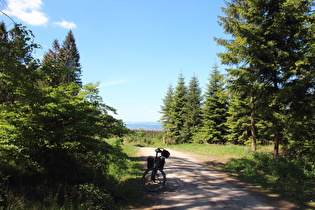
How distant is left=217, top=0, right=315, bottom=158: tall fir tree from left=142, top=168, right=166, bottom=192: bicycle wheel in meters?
6.83

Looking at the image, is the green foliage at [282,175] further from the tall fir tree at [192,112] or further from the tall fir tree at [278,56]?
the tall fir tree at [192,112]

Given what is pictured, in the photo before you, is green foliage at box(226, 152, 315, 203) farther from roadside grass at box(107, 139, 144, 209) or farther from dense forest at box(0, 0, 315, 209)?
roadside grass at box(107, 139, 144, 209)

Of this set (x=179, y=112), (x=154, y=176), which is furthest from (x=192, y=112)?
(x=154, y=176)

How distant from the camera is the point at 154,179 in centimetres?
651

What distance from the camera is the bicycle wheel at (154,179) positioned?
645 cm

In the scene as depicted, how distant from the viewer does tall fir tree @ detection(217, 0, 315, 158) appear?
952 cm

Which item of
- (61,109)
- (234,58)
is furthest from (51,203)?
(234,58)

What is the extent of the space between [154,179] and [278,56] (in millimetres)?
8718

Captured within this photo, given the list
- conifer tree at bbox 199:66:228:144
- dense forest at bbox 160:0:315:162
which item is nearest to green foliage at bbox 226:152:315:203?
dense forest at bbox 160:0:315:162

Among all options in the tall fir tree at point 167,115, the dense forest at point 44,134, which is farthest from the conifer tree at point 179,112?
the dense forest at point 44,134

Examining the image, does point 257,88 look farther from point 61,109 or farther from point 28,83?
point 28,83

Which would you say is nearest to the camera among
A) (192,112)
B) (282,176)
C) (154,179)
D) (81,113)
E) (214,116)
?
(81,113)

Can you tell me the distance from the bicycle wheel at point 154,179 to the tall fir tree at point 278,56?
6825 millimetres

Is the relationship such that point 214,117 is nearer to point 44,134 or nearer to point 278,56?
point 278,56
